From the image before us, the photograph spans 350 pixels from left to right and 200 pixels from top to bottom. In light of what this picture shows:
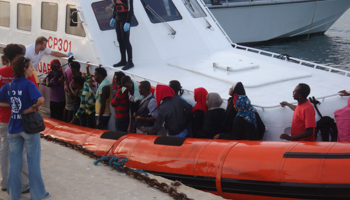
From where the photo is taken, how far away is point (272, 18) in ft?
66.7

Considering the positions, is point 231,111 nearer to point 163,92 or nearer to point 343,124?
point 163,92

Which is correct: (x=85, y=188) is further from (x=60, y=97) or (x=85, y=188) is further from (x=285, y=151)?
(x=60, y=97)

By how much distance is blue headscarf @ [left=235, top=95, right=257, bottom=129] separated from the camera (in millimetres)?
4746

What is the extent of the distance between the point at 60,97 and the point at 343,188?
4788mm

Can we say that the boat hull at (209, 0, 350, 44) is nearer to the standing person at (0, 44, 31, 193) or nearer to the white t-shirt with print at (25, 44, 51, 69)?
the white t-shirt with print at (25, 44, 51, 69)

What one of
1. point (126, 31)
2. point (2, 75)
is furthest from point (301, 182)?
point (126, 31)

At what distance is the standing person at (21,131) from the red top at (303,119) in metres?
2.71

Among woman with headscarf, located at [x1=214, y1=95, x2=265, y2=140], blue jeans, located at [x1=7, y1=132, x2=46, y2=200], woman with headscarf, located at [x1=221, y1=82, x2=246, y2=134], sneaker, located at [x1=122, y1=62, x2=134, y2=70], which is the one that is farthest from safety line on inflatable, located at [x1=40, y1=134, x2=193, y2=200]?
sneaker, located at [x1=122, y1=62, x2=134, y2=70]

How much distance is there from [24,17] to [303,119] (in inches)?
219

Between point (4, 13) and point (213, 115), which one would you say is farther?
point (4, 13)

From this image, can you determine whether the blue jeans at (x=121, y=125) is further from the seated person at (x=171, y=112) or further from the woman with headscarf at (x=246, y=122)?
the woman with headscarf at (x=246, y=122)

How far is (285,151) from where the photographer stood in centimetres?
419

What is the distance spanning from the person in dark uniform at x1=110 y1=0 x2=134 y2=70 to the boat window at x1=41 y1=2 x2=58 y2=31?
123 centimetres

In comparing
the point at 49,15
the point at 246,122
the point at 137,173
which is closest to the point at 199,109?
the point at 246,122
